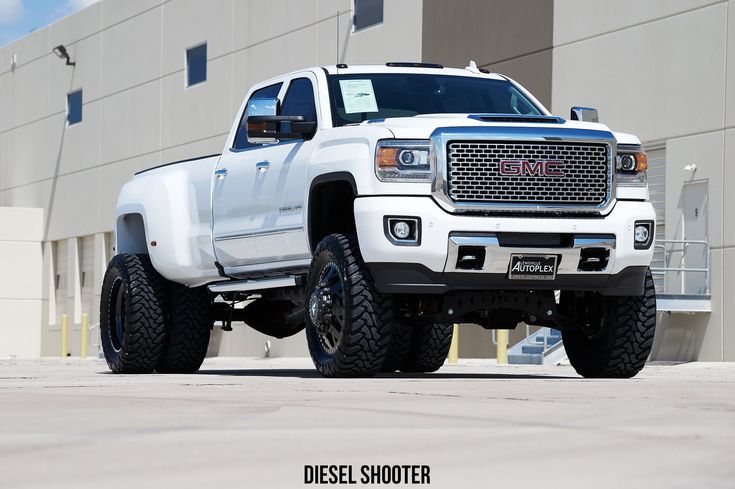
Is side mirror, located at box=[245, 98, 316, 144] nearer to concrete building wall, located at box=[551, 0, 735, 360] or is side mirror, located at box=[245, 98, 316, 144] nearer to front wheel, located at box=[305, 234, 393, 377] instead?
front wheel, located at box=[305, 234, 393, 377]

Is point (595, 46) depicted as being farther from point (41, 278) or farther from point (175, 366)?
point (41, 278)

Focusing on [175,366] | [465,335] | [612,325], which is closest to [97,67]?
Answer: [465,335]

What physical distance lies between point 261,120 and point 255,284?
4.78ft

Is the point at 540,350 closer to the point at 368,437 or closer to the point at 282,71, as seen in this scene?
the point at 282,71

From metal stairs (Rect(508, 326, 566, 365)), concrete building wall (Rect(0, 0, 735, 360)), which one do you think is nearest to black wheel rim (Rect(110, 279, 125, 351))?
concrete building wall (Rect(0, 0, 735, 360))

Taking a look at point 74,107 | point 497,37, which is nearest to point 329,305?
point 497,37

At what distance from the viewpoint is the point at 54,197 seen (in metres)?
46.9

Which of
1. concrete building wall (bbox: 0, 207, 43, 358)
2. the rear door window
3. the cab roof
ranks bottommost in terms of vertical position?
concrete building wall (bbox: 0, 207, 43, 358)

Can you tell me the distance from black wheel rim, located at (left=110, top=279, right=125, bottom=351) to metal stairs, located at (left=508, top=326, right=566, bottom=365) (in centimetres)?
1025

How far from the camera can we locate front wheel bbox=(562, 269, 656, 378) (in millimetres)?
10945

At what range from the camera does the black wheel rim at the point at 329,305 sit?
34.1 ft

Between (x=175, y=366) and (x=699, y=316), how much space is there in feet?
42.1

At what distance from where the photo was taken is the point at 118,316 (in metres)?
13.5

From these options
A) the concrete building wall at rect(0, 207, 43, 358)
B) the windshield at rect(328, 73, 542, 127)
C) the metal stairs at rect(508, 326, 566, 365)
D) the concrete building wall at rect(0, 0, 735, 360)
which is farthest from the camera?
the concrete building wall at rect(0, 207, 43, 358)
